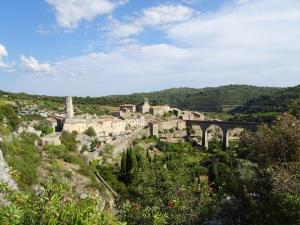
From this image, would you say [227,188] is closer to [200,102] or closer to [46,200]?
[46,200]

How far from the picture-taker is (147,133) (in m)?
71.1

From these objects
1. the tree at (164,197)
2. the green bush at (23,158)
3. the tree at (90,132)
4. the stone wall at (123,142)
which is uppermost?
the tree at (164,197)

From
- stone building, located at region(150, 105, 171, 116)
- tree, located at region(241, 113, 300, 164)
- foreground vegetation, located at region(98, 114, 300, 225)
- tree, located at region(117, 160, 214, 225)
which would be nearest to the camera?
foreground vegetation, located at region(98, 114, 300, 225)

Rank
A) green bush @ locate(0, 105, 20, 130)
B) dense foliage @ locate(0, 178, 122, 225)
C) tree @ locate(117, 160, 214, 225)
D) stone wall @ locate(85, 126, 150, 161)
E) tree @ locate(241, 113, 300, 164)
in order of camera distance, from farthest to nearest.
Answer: stone wall @ locate(85, 126, 150, 161) < green bush @ locate(0, 105, 20, 130) < tree @ locate(241, 113, 300, 164) < tree @ locate(117, 160, 214, 225) < dense foliage @ locate(0, 178, 122, 225)

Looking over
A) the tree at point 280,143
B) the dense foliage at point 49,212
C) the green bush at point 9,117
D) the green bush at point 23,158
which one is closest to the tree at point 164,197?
the tree at point 280,143

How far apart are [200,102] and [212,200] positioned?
464 ft

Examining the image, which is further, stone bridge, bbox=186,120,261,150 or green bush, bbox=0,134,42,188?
stone bridge, bbox=186,120,261,150

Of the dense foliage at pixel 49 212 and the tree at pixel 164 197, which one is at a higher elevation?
the dense foliage at pixel 49 212

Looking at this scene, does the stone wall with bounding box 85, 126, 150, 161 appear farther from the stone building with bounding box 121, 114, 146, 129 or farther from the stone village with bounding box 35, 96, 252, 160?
the stone building with bounding box 121, 114, 146, 129

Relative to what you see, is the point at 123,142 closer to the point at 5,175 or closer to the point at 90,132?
the point at 90,132

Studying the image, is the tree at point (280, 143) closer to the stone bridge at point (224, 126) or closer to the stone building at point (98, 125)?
the stone building at point (98, 125)

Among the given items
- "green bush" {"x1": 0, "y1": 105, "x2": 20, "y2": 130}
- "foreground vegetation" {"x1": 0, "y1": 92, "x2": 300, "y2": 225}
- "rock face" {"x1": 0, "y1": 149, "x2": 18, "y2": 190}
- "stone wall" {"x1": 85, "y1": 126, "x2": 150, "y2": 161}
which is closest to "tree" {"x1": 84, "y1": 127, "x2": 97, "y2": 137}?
"stone wall" {"x1": 85, "y1": 126, "x2": 150, "y2": 161}

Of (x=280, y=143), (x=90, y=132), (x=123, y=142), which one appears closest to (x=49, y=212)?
(x=280, y=143)

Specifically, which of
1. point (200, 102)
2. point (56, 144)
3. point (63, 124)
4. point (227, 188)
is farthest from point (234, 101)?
point (227, 188)
